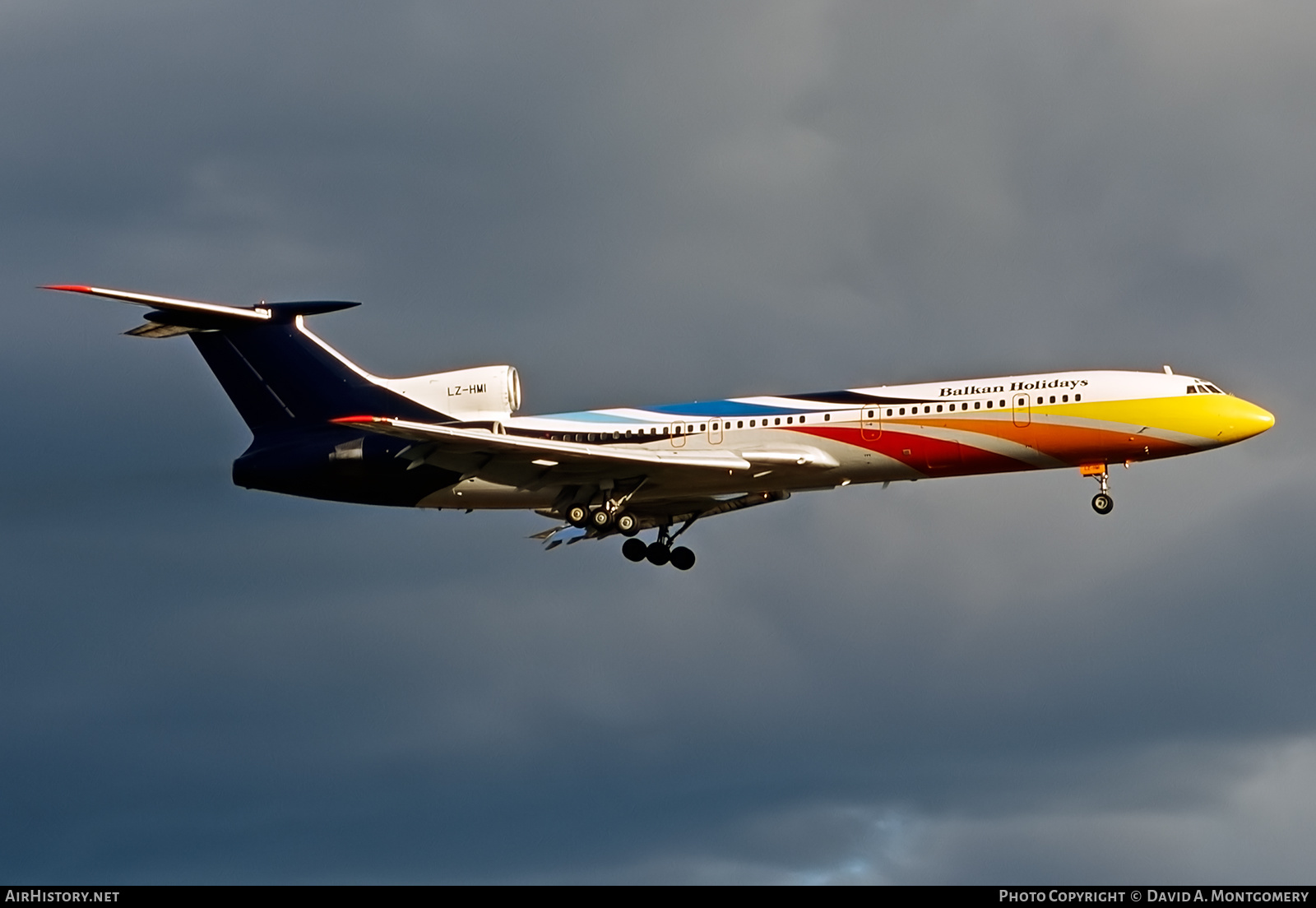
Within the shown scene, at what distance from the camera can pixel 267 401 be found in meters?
54.2

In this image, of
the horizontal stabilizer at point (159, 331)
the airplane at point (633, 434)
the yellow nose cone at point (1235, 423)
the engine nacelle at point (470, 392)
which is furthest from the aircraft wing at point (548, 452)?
the yellow nose cone at point (1235, 423)

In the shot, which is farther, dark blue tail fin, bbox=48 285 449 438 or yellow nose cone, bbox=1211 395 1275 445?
dark blue tail fin, bbox=48 285 449 438

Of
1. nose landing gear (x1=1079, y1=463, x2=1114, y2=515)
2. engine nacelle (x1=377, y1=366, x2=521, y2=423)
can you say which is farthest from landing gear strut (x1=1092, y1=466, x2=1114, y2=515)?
engine nacelle (x1=377, y1=366, x2=521, y2=423)

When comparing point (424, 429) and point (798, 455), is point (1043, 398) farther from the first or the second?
point (424, 429)

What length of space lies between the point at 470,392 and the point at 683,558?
819 centimetres

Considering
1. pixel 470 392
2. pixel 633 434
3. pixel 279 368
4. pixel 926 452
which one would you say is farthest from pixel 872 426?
pixel 279 368

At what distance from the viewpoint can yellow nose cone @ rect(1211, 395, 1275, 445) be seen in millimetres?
48969

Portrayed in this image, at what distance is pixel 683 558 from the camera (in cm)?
5559

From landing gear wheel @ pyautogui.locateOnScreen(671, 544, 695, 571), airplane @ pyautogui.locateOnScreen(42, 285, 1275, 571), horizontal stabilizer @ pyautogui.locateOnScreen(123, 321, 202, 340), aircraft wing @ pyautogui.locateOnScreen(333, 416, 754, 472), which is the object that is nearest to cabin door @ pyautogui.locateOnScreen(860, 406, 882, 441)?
airplane @ pyautogui.locateOnScreen(42, 285, 1275, 571)

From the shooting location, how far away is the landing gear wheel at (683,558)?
55.6 meters

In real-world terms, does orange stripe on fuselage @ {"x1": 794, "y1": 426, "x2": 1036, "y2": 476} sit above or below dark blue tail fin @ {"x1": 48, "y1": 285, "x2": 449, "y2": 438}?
below

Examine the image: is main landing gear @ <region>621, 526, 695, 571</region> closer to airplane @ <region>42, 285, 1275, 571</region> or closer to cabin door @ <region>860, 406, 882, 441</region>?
airplane @ <region>42, 285, 1275, 571</region>
